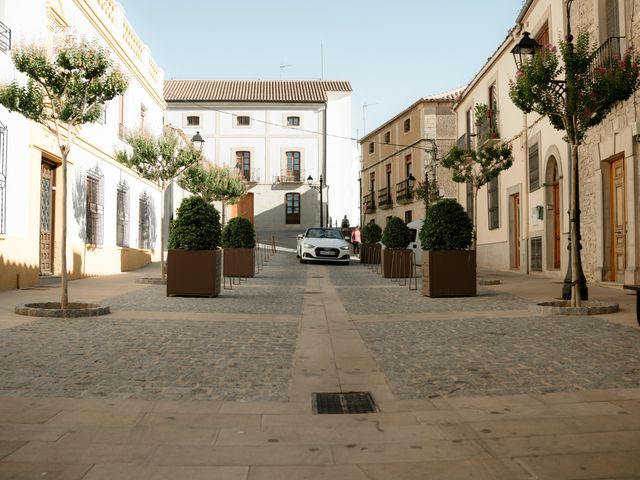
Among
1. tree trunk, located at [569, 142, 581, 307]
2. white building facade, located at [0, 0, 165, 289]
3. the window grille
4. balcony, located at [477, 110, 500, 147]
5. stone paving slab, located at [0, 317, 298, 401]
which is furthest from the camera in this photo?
balcony, located at [477, 110, 500, 147]

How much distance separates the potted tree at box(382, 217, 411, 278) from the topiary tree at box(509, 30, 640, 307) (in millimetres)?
8004

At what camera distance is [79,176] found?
1547 centimetres

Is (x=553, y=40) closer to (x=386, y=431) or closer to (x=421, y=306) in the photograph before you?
(x=421, y=306)

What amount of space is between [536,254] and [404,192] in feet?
67.6

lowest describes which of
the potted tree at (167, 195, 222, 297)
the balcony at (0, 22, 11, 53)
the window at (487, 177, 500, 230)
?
the potted tree at (167, 195, 222, 297)

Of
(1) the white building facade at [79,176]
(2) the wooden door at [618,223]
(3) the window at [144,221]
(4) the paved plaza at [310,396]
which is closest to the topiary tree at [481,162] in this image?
(2) the wooden door at [618,223]

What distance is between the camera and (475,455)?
3160mm

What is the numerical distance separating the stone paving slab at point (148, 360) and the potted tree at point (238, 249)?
8692 mm

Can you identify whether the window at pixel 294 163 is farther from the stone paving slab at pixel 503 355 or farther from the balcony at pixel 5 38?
the stone paving slab at pixel 503 355

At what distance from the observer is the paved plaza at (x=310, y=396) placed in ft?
10.0

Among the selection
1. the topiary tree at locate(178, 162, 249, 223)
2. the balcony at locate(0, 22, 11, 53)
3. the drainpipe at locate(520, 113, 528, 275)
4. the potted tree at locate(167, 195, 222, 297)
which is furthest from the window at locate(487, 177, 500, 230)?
the balcony at locate(0, 22, 11, 53)

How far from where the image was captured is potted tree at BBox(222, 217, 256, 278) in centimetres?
1653

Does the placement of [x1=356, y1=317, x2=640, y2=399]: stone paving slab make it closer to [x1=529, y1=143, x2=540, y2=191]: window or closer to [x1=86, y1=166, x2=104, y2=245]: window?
[x1=529, y1=143, x2=540, y2=191]: window

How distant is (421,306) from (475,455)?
22.9ft
